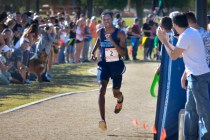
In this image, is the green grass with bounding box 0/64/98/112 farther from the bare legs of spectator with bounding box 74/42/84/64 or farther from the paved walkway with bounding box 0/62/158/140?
the bare legs of spectator with bounding box 74/42/84/64


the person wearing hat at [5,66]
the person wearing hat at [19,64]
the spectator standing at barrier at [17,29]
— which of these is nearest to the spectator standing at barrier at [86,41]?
the spectator standing at barrier at [17,29]

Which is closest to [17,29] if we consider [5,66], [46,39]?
[46,39]

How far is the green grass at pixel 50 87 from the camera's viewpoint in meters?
15.4

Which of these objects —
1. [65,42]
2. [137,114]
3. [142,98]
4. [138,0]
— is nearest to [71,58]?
[65,42]

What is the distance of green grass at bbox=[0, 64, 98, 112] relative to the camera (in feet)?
50.7

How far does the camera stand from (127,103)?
15102 millimetres

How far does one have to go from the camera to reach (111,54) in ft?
39.5

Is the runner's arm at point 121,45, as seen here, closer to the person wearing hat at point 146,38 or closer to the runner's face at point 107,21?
the runner's face at point 107,21

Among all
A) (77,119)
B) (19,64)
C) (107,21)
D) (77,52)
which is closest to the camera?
(107,21)

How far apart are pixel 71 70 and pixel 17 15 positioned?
8.33 feet

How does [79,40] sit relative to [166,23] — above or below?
below

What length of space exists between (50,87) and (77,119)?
562 centimetres

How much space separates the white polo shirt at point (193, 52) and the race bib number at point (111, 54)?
292cm

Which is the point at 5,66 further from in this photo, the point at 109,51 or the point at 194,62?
the point at 194,62
